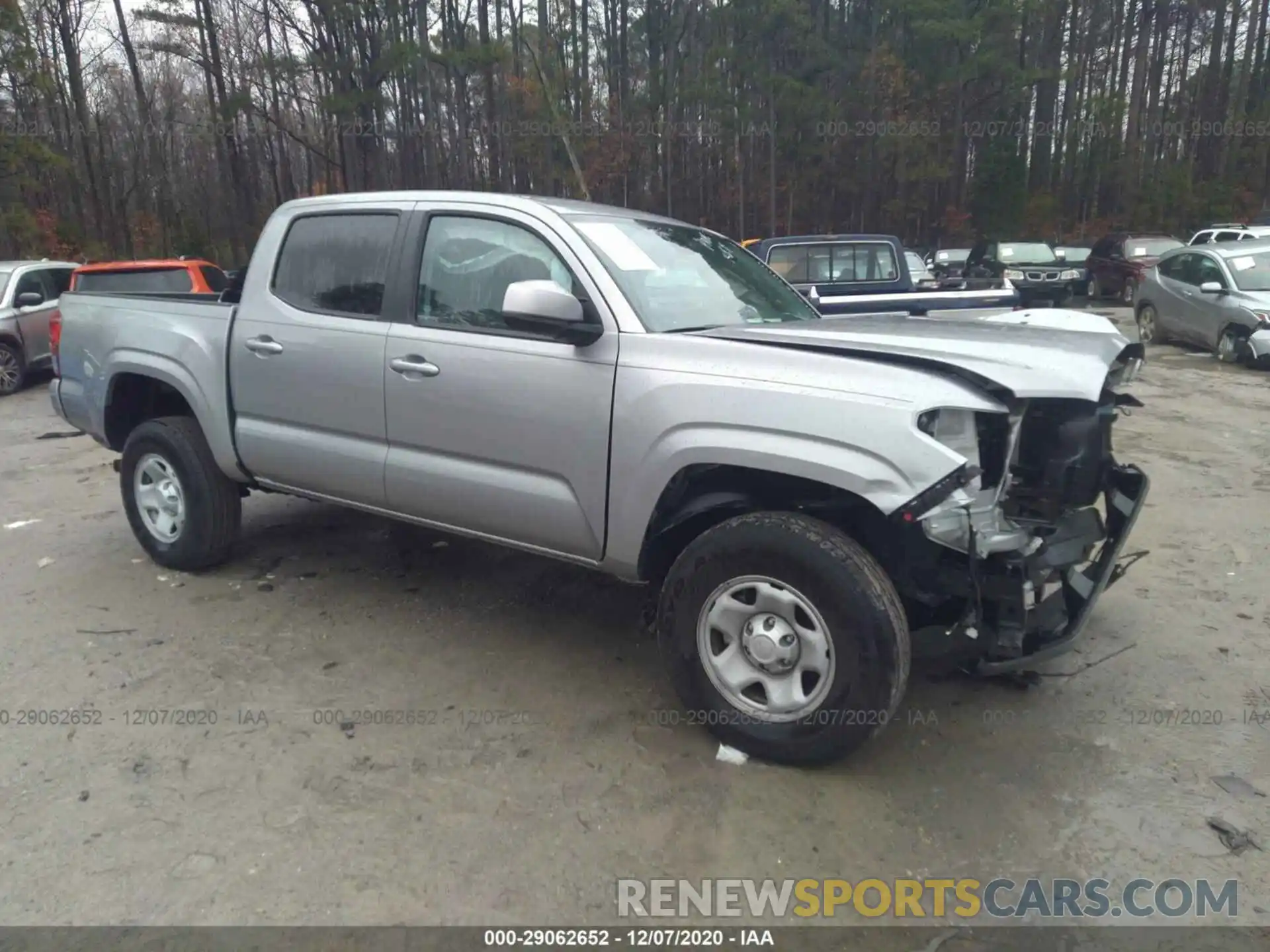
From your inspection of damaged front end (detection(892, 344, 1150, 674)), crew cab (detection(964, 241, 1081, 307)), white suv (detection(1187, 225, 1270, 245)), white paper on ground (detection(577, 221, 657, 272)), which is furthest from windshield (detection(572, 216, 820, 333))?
crew cab (detection(964, 241, 1081, 307))

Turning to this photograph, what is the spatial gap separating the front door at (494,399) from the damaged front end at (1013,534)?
1.19 m

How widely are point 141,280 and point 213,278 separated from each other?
961 millimetres

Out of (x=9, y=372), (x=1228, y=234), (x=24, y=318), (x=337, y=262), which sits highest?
(x=337, y=262)

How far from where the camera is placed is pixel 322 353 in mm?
4262

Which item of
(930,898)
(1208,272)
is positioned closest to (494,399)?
(930,898)

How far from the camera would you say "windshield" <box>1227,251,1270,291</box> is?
1243 cm

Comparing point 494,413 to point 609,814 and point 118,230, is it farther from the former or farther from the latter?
point 118,230

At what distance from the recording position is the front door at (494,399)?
3531mm

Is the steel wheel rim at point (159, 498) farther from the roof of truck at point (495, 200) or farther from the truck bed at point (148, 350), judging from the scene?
the roof of truck at point (495, 200)

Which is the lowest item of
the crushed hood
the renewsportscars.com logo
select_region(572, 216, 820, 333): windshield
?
the renewsportscars.com logo

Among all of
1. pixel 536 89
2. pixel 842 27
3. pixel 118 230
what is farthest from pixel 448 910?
pixel 842 27

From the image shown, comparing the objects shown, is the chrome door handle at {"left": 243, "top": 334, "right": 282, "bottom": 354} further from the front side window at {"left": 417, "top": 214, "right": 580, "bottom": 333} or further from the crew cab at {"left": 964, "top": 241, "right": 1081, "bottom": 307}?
the crew cab at {"left": 964, "top": 241, "right": 1081, "bottom": 307}

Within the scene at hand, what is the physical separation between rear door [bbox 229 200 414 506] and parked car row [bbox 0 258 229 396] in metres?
6.50

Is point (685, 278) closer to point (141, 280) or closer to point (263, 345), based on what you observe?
point (263, 345)
